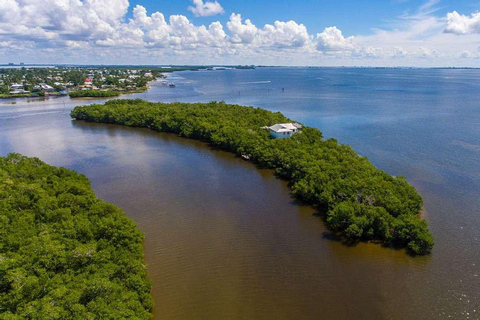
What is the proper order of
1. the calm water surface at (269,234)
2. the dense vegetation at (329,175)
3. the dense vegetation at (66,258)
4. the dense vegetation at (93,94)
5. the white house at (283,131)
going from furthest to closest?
the dense vegetation at (93,94), the white house at (283,131), the dense vegetation at (329,175), the calm water surface at (269,234), the dense vegetation at (66,258)

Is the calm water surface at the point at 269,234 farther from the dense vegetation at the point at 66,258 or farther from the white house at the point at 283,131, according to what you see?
the white house at the point at 283,131

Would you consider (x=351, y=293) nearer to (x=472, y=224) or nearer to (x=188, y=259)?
(x=188, y=259)

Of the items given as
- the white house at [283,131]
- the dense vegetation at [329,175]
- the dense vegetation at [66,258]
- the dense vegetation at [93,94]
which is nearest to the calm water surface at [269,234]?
the dense vegetation at [329,175]

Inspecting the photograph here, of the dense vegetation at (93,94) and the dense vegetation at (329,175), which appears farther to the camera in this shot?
the dense vegetation at (93,94)

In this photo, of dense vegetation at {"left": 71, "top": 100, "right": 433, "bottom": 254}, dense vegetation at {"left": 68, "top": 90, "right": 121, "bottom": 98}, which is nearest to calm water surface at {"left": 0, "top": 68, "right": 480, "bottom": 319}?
dense vegetation at {"left": 71, "top": 100, "right": 433, "bottom": 254}

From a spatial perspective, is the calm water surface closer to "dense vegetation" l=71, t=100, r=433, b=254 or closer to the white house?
"dense vegetation" l=71, t=100, r=433, b=254

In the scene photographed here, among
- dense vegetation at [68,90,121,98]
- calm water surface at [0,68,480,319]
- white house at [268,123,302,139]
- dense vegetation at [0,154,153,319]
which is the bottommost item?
calm water surface at [0,68,480,319]
